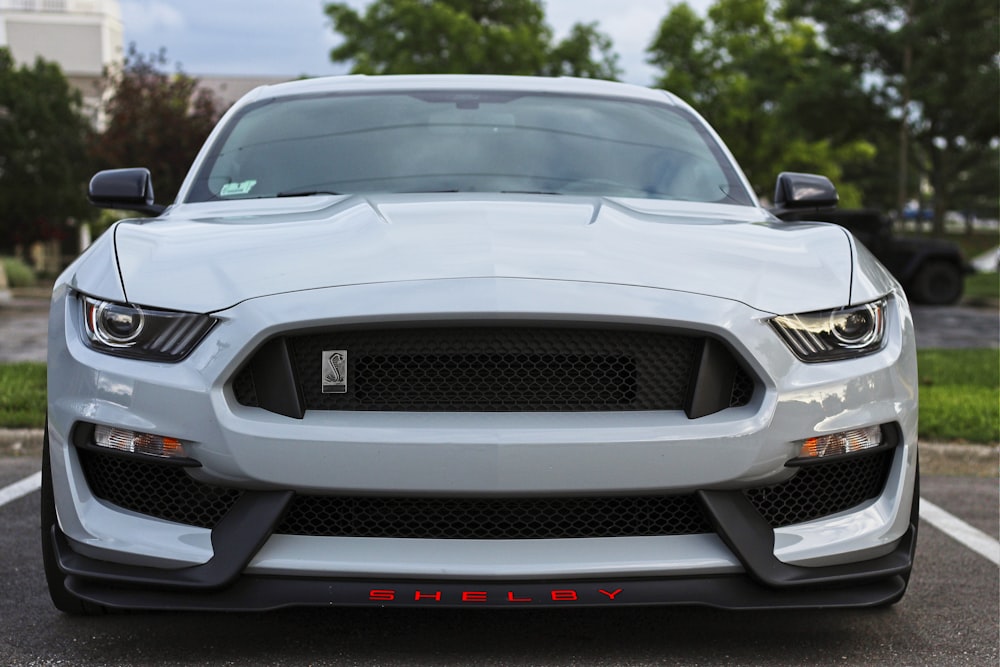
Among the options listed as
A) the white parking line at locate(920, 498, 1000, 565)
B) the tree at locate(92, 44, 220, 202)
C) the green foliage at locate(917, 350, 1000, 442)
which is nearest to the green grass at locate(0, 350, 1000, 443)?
the green foliage at locate(917, 350, 1000, 442)

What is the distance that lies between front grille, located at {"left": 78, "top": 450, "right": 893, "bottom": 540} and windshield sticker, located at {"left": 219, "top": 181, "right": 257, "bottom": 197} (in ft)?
4.40

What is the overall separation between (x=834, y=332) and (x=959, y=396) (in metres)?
5.35

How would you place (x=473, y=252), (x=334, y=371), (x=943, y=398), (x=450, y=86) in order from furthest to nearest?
(x=943, y=398), (x=450, y=86), (x=473, y=252), (x=334, y=371)

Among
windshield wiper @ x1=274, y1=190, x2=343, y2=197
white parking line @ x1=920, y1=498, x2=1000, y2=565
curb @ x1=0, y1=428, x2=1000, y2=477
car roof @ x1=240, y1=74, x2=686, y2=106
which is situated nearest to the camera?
windshield wiper @ x1=274, y1=190, x2=343, y2=197

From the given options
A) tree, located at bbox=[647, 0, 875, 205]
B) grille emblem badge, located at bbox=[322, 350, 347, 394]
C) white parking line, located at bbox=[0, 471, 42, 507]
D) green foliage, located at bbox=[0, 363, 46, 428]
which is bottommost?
tree, located at bbox=[647, 0, 875, 205]

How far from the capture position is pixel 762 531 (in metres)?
2.79

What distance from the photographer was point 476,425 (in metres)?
2.71

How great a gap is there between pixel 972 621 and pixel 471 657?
1.47m


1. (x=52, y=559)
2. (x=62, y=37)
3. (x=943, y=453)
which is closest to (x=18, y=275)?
(x=943, y=453)

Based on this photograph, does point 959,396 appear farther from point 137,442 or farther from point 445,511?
point 137,442

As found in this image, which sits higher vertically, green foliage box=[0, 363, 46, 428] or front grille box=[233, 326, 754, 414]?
front grille box=[233, 326, 754, 414]

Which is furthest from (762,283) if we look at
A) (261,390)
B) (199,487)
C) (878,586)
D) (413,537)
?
(199,487)

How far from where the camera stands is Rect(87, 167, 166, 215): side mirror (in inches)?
156

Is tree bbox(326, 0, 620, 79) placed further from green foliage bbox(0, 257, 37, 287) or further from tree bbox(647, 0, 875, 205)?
green foliage bbox(0, 257, 37, 287)
